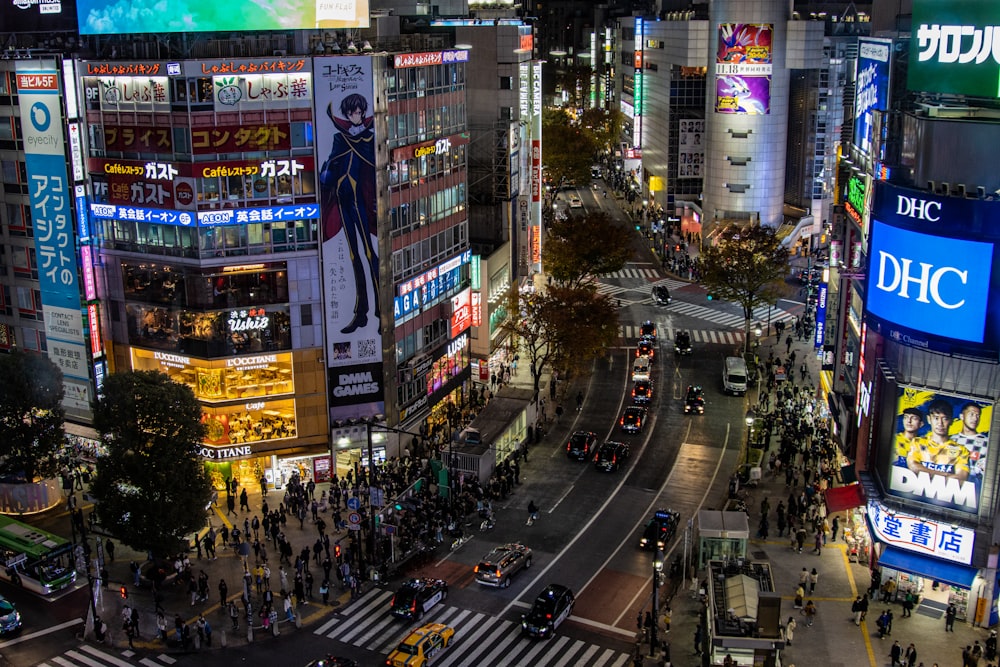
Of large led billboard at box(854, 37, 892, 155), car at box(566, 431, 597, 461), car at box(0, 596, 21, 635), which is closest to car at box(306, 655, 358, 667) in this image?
car at box(0, 596, 21, 635)

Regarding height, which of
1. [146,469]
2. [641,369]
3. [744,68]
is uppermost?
[744,68]

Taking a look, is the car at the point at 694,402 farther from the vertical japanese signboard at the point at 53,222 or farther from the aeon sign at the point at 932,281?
the vertical japanese signboard at the point at 53,222

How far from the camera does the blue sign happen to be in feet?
197

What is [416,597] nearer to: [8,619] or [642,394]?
[8,619]

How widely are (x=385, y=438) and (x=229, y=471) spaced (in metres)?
9.38

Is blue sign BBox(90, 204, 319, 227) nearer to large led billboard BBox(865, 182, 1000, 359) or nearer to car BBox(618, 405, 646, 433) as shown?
car BBox(618, 405, 646, 433)

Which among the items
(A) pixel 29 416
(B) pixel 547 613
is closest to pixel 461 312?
(A) pixel 29 416

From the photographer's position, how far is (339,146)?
204 feet

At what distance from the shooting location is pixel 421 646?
150 feet

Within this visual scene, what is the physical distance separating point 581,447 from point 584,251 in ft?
109

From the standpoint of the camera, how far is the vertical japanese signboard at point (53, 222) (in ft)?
204

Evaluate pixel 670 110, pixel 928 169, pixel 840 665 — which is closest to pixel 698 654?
pixel 840 665

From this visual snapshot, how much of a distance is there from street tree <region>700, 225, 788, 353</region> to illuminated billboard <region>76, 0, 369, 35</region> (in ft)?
134

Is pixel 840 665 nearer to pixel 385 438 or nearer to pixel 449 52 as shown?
pixel 385 438
